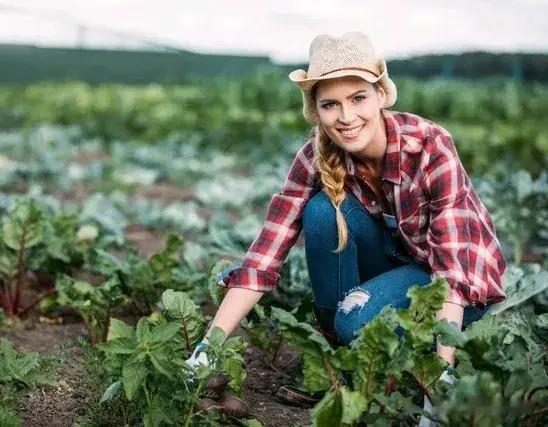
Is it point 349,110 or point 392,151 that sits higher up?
point 349,110

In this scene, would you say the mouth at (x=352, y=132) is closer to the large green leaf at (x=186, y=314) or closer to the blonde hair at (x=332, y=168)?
the blonde hair at (x=332, y=168)

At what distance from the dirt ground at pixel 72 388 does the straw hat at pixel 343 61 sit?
935mm

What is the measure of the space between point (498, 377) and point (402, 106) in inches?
332

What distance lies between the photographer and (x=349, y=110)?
8.61 ft

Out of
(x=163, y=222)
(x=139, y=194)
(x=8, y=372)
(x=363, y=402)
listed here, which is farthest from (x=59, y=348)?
(x=139, y=194)

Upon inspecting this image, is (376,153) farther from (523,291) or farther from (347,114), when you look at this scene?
(523,291)

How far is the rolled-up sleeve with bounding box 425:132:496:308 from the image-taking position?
254 centimetres

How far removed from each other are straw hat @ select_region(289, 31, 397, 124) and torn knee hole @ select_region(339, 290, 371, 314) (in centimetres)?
64

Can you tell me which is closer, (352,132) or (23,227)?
(352,132)

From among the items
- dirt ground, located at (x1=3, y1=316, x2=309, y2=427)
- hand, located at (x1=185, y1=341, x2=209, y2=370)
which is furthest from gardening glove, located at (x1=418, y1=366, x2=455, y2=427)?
hand, located at (x1=185, y1=341, x2=209, y2=370)

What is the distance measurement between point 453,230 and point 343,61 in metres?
0.57

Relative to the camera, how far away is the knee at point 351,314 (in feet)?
9.17

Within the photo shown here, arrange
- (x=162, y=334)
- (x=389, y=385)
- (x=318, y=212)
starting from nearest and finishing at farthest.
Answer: (x=389, y=385)
(x=162, y=334)
(x=318, y=212)

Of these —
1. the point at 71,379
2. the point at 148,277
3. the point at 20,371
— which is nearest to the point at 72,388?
the point at 71,379
